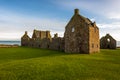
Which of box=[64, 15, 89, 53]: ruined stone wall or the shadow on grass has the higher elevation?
→ box=[64, 15, 89, 53]: ruined stone wall

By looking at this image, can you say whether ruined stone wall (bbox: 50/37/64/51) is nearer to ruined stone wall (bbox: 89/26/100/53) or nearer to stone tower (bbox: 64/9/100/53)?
stone tower (bbox: 64/9/100/53)

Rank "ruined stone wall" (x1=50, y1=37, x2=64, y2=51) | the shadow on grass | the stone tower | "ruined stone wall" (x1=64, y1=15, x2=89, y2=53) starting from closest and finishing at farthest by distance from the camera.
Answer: the shadow on grass, the stone tower, "ruined stone wall" (x1=64, y1=15, x2=89, y2=53), "ruined stone wall" (x1=50, y1=37, x2=64, y2=51)

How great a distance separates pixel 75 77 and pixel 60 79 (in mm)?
1748

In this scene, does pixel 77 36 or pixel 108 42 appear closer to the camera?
pixel 77 36

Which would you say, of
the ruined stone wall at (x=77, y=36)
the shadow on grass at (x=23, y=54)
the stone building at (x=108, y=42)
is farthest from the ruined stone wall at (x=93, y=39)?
the stone building at (x=108, y=42)

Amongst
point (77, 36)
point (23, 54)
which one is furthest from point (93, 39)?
point (23, 54)

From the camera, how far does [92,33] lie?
144 ft

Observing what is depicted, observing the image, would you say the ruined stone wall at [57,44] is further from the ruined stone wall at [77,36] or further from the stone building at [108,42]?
the stone building at [108,42]

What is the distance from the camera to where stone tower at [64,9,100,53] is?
136 feet

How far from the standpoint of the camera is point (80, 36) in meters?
42.3

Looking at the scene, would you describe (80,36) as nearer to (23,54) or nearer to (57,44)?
(57,44)

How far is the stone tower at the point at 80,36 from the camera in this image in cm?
4138

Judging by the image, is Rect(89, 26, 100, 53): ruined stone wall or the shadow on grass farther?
Rect(89, 26, 100, 53): ruined stone wall

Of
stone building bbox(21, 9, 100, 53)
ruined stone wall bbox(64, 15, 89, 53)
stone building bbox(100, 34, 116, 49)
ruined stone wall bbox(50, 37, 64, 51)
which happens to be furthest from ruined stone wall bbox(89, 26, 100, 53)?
stone building bbox(100, 34, 116, 49)
